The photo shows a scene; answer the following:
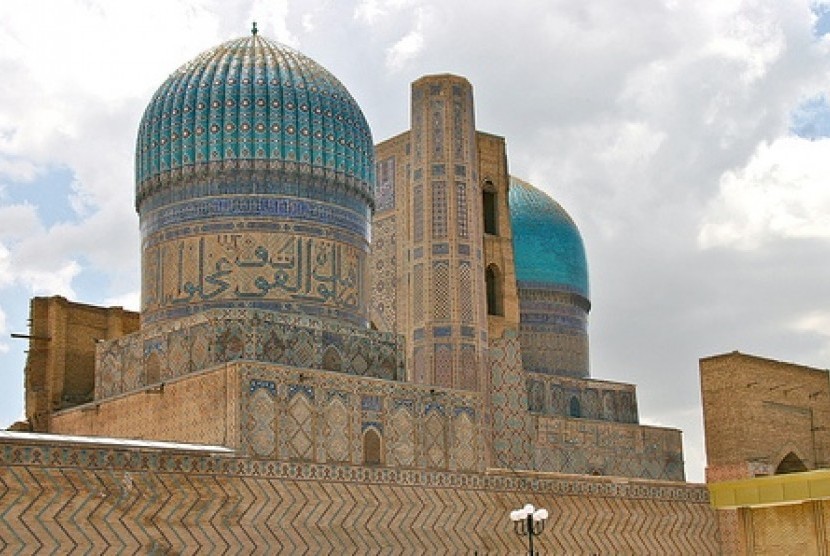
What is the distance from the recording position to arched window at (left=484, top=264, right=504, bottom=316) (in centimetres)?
1498

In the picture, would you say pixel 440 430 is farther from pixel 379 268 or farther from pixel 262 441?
pixel 379 268

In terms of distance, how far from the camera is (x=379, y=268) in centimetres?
1514

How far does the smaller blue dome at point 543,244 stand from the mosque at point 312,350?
3.41 m

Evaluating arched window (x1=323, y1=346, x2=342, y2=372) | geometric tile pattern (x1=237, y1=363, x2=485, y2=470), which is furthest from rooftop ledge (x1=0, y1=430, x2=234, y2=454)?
arched window (x1=323, y1=346, x2=342, y2=372)

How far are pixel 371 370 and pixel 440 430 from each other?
3.01 feet

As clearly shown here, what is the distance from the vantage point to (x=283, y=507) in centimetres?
1012

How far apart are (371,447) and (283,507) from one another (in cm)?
137

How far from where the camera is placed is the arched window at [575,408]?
16933 millimetres

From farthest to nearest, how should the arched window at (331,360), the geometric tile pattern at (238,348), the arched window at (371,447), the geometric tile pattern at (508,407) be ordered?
the geometric tile pattern at (508,407)
the arched window at (331,360)
the geometric tile pattern at (238,348)
the arched window at (371,447)


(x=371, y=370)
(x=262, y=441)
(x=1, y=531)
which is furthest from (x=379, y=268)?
(x=1, y=531)

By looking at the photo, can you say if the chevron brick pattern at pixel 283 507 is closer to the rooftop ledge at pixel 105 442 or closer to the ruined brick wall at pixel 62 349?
the rooftop ledge at pixel 105 442

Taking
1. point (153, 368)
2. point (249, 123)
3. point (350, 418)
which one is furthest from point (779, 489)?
point (249, 123)

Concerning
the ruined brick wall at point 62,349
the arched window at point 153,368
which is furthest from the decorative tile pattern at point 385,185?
the arched window at point 153,368

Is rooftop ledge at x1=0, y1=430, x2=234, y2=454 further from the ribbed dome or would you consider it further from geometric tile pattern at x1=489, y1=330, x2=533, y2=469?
geometric tile pattern at x1=489, y1=330, x2=533, y2=469
